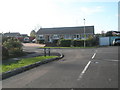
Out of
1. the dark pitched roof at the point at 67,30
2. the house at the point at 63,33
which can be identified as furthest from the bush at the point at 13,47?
the dark pitched roof at the point at 67,30

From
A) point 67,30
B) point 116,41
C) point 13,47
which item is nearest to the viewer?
point 13,47

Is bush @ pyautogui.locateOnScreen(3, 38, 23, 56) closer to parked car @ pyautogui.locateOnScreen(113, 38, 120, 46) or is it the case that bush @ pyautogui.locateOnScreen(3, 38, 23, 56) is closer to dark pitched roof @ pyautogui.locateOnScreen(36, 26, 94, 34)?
parked car @ pyautogui.locateOnScreen(113, 38, 120, 46)

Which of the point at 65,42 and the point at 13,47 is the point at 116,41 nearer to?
the point at 65,42

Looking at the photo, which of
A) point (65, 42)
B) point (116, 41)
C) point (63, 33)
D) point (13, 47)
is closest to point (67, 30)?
point (63, 33)

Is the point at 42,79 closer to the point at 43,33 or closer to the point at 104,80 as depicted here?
the point at 104,80

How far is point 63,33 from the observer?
197ft

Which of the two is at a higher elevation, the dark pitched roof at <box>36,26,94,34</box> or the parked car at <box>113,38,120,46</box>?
the dark pitched roof at <box>36,26,94,34</box>

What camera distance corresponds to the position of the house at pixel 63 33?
57.6 meters

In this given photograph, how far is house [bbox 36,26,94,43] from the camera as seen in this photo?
57.6 meters

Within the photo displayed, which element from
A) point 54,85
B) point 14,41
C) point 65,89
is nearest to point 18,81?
point 54,85

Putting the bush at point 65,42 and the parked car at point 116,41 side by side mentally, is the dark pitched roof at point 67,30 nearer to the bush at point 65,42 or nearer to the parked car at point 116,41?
the parked car at point 116,41

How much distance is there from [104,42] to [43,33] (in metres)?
24.5

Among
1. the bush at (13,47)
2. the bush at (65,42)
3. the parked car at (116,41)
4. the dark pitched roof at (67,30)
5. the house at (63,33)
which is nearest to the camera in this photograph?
the bush at (13,47)

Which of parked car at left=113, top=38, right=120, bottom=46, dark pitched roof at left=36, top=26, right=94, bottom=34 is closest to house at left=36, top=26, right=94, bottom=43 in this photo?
dark pitched roof at left=36, top=26, right=94, bottom=34
